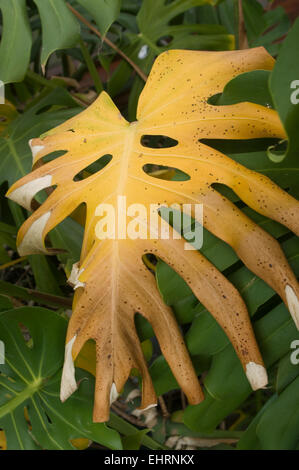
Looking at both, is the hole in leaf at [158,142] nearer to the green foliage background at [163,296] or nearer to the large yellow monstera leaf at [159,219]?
the green foliage background at [163,296]

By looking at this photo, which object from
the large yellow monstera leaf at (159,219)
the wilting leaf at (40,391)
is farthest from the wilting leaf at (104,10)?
the wilting leaf at (40,391)

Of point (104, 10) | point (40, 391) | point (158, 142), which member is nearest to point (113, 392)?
point (40, 391)

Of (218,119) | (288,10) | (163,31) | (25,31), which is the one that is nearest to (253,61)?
(218,119)

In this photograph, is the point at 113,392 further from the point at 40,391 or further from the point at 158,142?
the point at 158,142

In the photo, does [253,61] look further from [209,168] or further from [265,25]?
[265,25]

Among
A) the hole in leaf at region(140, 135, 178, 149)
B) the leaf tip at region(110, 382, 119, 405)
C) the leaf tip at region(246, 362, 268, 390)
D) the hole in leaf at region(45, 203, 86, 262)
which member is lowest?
the leaf tip at region(110, 382, 119, 405)

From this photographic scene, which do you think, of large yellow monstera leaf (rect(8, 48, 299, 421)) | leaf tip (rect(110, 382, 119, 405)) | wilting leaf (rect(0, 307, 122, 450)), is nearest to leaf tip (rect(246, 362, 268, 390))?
large yellow monstera leaf (rect(8, 48, 299, 421))

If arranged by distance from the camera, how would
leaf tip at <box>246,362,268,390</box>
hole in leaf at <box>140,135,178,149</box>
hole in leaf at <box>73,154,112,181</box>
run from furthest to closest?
hole in leaf at <box>140,135,178,149</box>, hole in leaf at <box>73,154,112,181</box>, leaf tip at <box>246,362,268,390</box>

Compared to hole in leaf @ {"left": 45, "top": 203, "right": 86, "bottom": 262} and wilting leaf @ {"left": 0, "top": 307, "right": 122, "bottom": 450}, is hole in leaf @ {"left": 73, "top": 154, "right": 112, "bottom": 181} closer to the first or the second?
hole in leaf @ {"left": 45, "top": 203, "right": 86, "bottom": 262}

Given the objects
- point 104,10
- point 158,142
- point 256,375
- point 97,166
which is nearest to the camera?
point 256,375
